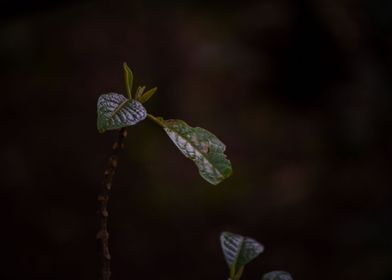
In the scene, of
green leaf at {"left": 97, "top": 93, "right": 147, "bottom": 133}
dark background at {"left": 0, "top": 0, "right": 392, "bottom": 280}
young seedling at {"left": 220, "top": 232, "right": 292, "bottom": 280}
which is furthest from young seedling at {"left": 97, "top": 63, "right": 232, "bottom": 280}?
dark background at {"left": 0, "top": 0, "right": 392, "bottom": 280}

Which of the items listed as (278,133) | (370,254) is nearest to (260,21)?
(278,133)

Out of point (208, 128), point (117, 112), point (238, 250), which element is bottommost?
point (208, 128)

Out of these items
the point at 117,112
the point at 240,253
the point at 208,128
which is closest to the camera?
the point at 117,112

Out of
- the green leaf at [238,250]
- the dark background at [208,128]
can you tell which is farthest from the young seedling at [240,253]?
the dark background at [208,128]

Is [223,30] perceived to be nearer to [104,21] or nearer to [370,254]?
[104,21]

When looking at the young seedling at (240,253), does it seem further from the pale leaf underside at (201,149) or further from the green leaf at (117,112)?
the green leaf at (117,112)

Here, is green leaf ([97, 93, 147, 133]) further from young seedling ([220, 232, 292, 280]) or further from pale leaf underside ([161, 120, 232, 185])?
young seedling ([220, 232, 292, 280])

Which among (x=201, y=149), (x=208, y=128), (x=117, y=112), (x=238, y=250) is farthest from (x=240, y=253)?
(x=208, y=128)

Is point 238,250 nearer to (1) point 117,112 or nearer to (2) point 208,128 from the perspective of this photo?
(1) point 117,112
